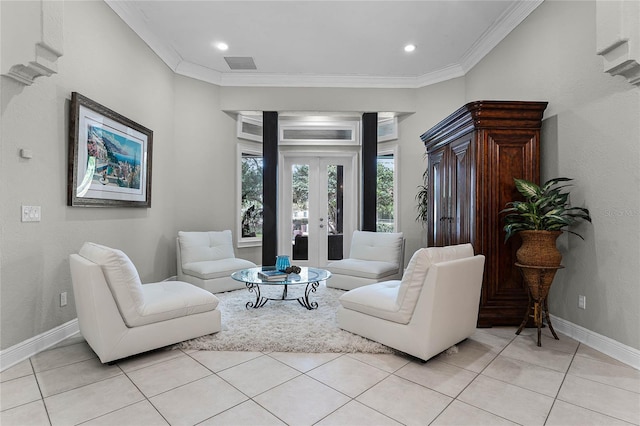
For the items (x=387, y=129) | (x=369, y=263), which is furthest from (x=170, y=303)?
(x=387, y=129)

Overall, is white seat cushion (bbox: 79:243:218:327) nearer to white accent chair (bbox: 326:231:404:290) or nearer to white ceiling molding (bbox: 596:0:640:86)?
white accent chair (bbox: 326:231:404:290)

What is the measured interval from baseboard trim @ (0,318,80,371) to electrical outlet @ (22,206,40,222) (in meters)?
0.90

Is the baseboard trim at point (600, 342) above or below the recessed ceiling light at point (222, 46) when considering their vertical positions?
below

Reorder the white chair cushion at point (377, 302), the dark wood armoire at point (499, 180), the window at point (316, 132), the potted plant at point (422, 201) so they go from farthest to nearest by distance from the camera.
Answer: the window at point (316, 132) → the potted plant at point (422, 201) → the dark wood armoire at point (499, 180) → the white chair cushion at point (377, 302)

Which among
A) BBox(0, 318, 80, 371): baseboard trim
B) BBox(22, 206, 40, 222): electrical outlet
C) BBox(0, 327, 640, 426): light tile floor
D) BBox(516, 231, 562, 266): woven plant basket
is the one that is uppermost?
BBox(22, 206, 40, 222): electrical outlet

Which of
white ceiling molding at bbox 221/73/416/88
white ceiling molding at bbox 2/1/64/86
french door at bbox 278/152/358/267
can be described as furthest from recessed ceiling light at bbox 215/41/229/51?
french door at bbox 278/152/358/267

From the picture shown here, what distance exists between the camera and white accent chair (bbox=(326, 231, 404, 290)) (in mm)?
4473

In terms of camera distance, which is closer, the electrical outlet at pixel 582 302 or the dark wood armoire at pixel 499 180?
the electrical outlet at pixel 582 302

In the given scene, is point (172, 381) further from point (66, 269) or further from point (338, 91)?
point (338, 91)

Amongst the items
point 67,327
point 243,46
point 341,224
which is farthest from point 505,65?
point 67,327

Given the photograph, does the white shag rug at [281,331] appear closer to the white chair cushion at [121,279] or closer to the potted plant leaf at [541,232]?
the white chair cushion at [121,279]

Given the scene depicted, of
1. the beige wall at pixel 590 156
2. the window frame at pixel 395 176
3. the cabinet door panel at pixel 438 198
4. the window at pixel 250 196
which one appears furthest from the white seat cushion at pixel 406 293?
the window at pixel 250 196

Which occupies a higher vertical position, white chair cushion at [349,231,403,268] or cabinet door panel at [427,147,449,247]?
cabinet door panel at [427,147,449,247]

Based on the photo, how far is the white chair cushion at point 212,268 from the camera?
4.27 m
